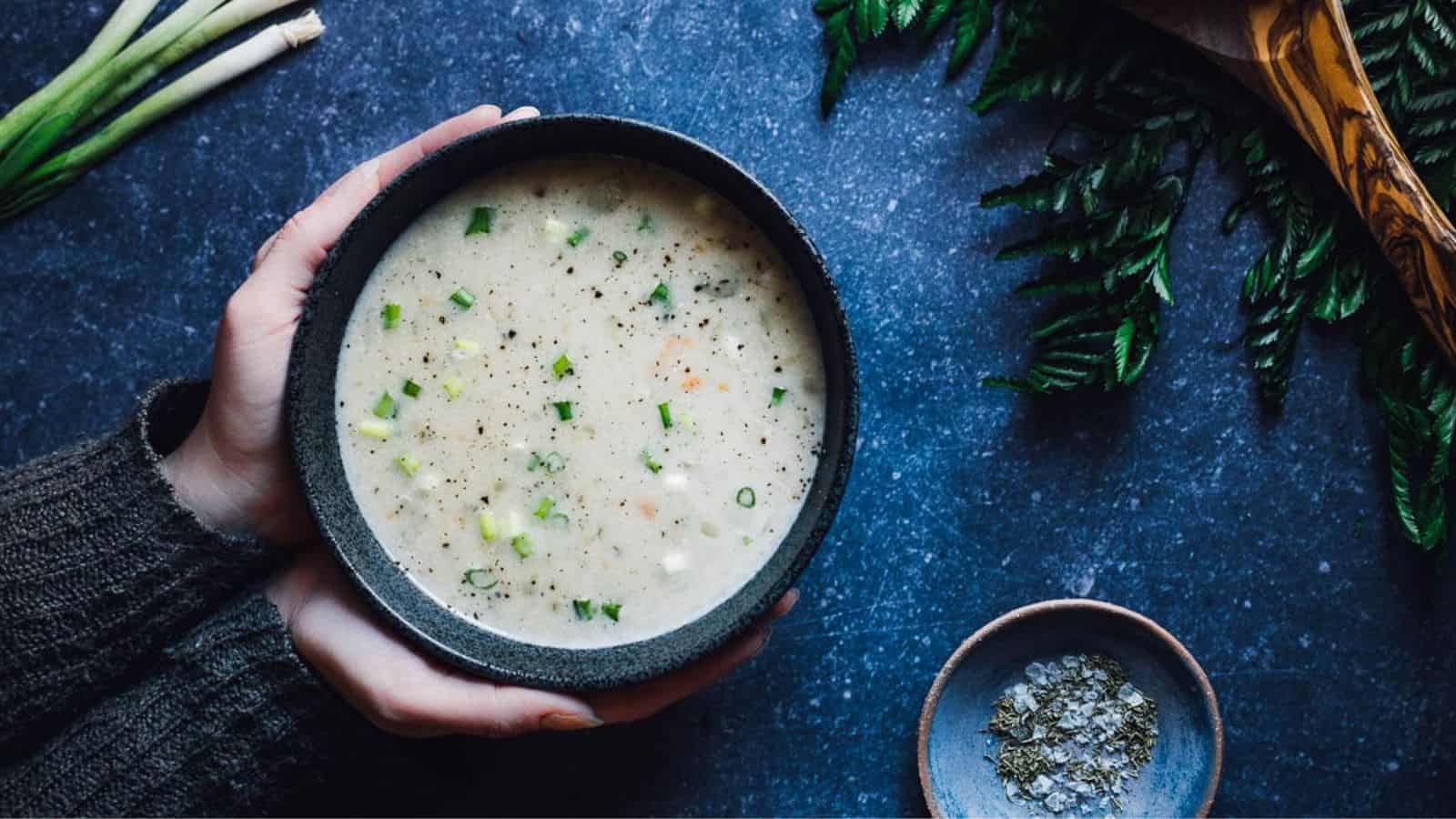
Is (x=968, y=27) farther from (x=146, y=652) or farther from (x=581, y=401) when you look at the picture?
(x=146, y=652)

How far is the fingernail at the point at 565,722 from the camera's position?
1.51 metres

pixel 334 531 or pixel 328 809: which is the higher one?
pixel 334 531

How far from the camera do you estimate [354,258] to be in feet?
4.88

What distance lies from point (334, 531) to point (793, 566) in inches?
21.1

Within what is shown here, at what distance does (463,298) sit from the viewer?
151 cm

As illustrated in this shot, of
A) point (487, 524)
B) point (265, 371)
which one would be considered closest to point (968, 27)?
point (487, 524)

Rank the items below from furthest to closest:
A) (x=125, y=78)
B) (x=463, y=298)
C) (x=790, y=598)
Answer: (x=125, y=78)
(x=790, y=598)
(x=463, y=298)

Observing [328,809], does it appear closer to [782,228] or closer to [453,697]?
[453,697]

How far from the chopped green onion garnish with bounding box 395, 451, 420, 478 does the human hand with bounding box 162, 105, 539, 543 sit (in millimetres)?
154

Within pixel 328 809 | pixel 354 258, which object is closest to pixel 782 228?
pixel 354 258

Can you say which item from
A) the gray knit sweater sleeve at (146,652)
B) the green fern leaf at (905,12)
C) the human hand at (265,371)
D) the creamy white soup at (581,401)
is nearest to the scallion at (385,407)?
the creamy white soup at (581,401)

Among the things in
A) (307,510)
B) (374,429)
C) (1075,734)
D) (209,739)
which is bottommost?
(1075,734)

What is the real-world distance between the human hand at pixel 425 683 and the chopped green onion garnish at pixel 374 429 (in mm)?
168

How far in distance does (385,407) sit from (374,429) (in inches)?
1.2
